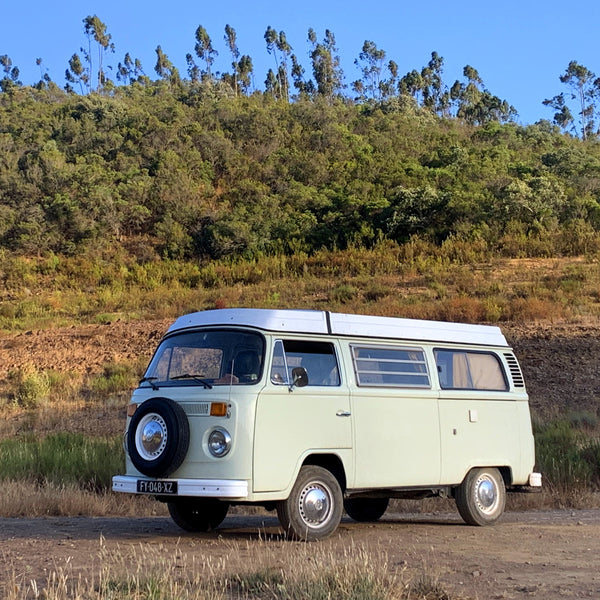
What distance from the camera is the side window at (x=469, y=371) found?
35.3ft

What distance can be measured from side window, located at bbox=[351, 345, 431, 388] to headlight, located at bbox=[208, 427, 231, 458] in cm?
183

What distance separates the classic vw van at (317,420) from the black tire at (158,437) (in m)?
0.01

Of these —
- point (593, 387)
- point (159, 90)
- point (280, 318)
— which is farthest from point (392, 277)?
point (159, 90)

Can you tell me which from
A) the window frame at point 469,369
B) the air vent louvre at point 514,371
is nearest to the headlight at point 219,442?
the window frame at point 469,369

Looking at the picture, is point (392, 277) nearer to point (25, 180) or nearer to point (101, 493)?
point (101, 493)

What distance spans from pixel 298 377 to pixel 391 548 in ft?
6.32

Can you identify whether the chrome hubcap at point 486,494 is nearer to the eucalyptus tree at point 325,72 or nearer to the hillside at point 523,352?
the hillside at point 523,352

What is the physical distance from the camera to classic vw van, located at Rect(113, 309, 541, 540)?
28.3 feet

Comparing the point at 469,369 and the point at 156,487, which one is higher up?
the point at 469,369

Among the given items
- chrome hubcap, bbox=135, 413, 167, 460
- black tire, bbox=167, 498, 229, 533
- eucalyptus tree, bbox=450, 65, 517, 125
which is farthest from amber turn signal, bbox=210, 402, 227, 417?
eucalyptus tree, bbox=450, 65, 517, 125

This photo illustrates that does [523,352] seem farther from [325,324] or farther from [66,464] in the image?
[325,324]

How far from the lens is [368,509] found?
11.7 m

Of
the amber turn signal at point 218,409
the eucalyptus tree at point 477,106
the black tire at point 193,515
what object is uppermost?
the eucalyptus tree at point 477,106

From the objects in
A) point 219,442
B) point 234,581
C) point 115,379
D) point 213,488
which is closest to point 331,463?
point 219,442
